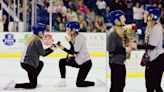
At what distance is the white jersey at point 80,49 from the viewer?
5.73 m

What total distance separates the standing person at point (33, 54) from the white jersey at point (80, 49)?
34 centimetres

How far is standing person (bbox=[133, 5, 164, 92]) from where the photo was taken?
4.35 metres

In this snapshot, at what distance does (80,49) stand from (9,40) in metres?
3.34

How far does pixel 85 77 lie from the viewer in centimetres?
598

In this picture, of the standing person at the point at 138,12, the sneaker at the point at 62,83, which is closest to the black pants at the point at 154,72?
the sneaker at the point at 62,83

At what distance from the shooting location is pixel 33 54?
18.4 feet

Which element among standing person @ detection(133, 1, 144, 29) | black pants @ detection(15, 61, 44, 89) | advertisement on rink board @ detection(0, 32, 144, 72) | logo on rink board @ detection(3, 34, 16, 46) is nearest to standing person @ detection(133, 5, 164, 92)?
black pants @ detection(15, 61, 44, 89)

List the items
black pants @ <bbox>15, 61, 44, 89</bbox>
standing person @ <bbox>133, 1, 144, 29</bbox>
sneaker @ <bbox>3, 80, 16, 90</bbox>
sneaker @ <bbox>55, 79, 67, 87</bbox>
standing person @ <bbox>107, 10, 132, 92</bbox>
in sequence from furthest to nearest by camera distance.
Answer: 1. standing person @ <bbox>133, 1, 144, 29</bbox>
2. sneaker @ <bbox>55, 79, 67, 87</bbox>
3. black pants @ <bbox>15, 61, 44, 89</bbox>
4. sneaker @ <bbox>3, 80, 16, 90</bbox>
5. standing person @ <bbox>107, 10, 132, 92</bbox>

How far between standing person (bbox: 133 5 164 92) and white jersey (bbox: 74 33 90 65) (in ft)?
4.73

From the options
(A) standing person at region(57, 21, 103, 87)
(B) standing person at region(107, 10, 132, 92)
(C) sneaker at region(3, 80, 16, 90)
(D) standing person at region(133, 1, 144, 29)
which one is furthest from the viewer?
(D) standing person at region(133, 1, 144, 29)

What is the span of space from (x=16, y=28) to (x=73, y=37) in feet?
15.0

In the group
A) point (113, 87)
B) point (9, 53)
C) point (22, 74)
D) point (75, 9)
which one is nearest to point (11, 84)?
point (22, 74)

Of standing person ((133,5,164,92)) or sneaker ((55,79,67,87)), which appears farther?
sneaker ((55,79,67,87))

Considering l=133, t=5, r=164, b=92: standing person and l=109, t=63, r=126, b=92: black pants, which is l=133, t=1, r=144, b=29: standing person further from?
l=109, t=63, r=126, b=92: black pants
